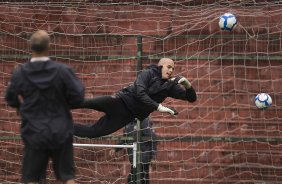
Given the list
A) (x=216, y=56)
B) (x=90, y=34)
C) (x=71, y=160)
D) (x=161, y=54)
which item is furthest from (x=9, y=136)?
(x=71, y=160)

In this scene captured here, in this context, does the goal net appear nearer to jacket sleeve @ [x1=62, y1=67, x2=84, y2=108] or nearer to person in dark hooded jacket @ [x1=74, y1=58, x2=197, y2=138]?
person in dark hooded jacket @ [x1=74, y1=58, x2=197, y2=138]

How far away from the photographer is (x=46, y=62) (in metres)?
5.62

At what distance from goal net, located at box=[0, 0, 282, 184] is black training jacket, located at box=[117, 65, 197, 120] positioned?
121 centimetres

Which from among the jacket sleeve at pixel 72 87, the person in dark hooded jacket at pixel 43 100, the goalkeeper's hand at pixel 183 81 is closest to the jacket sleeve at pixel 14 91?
the person in dark hooded jacket at pixel 43 100

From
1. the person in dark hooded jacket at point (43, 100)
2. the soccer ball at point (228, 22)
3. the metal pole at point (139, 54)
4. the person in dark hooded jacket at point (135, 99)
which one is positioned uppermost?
the soccer ball at point (228, 22)

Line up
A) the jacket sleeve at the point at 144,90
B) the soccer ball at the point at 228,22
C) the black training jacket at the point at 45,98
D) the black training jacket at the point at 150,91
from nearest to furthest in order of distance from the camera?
the black training jacket at the point at 45,98, the jacket sleeve at the point at 144,90, the black training jacket at the point at 150,91, the soccer ball at the point at 228,22

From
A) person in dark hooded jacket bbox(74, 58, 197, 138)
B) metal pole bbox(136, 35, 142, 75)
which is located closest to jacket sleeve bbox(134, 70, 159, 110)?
person in dark hooded jacket bbox(74, 58, 197, 138)

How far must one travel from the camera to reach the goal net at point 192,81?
30.6 feet

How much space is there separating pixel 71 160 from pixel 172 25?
171 inches

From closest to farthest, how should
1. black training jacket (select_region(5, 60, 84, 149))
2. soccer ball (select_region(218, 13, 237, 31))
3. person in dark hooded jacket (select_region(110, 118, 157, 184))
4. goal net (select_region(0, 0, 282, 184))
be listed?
black training jacket (select_region(5, 60, 84, 149))
soccer ball (select_region(218, 13, 237, 31))
person in dark hooded jacket (select_region(110, 118, 157, 184))
goal net (select_region(0, 0, 282, 184))

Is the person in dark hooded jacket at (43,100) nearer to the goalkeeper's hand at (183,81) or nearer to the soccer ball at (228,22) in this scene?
the goalkeeper's hand at (183,81)

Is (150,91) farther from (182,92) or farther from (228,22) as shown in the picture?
(228,22)

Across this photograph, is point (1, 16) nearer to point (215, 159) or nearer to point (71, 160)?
point (215, 159)

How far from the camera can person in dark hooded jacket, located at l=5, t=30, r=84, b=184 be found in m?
5.59
